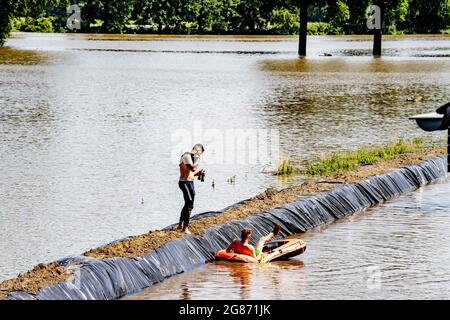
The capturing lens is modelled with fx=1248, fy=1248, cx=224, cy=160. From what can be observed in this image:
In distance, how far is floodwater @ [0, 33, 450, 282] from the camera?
27.1 metres

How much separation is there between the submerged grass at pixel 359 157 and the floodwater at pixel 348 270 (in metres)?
6.89

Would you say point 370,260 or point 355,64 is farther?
point 355,64

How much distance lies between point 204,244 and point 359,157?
13879 millimetres

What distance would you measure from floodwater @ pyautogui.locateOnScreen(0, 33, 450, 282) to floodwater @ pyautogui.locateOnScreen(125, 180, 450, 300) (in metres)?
0.54

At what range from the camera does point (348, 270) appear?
21641mm

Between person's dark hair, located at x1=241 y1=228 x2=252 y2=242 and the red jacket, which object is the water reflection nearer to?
person's dark hair, located at x1=241 y1=228 x2=252 y2=242

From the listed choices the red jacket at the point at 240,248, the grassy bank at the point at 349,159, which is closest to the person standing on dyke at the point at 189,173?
the red jacket at the point at 240,248

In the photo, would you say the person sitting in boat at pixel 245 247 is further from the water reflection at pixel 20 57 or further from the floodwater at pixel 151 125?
the water reflection at pixel 20 57

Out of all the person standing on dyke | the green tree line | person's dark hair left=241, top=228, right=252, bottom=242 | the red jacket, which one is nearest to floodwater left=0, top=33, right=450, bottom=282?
the person standing on dyke

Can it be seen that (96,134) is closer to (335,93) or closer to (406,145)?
(406,145)

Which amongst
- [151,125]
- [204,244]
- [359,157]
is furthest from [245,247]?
[151,125]

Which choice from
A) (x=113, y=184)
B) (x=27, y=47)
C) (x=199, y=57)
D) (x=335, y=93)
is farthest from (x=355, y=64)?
(x=113, y=184)

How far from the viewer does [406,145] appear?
3919cm

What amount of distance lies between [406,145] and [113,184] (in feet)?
37.7
